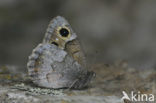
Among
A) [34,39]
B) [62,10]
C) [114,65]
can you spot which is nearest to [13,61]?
[34,39]

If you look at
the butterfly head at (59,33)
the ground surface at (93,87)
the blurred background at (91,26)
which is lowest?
→ the ground surface at (93,87)

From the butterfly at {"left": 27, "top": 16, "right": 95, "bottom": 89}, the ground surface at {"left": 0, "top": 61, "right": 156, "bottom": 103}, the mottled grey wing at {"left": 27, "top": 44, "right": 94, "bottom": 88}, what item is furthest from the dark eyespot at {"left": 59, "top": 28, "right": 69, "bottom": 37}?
the ground surface at {"left": 0, "top": 61, "right": 156, "bottom": 103}

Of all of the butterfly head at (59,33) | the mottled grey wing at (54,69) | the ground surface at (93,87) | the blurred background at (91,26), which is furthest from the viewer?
the blurred background at (91,26)

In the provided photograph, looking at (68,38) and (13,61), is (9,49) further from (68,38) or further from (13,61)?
(68,38)

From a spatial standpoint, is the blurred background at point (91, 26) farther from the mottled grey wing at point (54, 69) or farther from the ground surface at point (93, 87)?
the mottled grey wing at point (54, 69)

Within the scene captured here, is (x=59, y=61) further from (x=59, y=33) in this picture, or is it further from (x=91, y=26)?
(x=91, y=26)

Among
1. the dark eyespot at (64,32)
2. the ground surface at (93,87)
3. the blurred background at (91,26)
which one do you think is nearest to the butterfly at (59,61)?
the dark eyespot at (64,32)

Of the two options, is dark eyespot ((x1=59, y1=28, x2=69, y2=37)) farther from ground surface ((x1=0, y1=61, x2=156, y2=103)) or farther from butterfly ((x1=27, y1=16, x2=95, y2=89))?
ground surface ((x1=0, y1=61, x2=156, y2=103))
